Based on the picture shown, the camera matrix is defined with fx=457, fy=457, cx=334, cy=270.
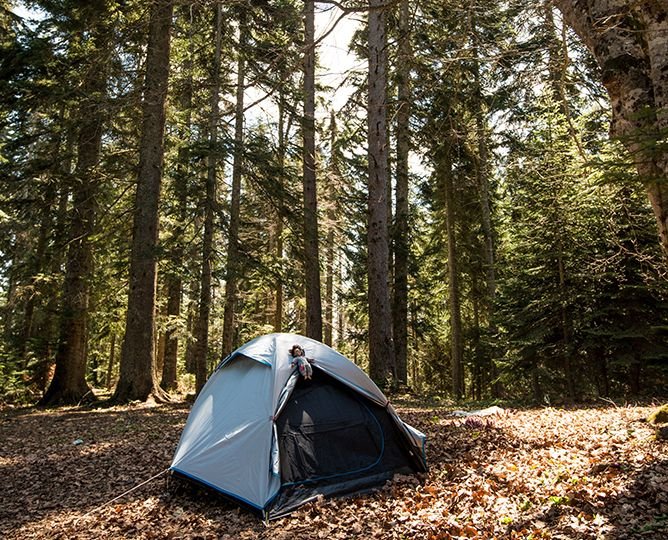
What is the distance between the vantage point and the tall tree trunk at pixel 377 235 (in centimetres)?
1123

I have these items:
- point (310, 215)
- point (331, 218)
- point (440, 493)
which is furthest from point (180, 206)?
point (440, 493)

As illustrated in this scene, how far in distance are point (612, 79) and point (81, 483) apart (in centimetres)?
711

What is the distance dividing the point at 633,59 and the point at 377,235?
320 inches

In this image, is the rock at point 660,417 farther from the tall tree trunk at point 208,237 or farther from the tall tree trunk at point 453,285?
the tall tree trunk at point 208,237

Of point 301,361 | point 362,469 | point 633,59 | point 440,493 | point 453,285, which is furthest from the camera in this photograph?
point 453,285

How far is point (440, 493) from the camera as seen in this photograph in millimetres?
4512

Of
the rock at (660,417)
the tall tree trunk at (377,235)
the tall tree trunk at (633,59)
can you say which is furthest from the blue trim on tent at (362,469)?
the tall tree trunk at (377,235)

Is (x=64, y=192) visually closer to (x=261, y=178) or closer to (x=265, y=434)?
(x=261, y=178)

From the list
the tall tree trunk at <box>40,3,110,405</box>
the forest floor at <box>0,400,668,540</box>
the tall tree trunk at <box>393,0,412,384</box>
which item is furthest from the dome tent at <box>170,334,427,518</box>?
the tall tree trunk at <box>393,0,412,384</box>

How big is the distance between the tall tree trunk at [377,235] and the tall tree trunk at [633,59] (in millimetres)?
7481

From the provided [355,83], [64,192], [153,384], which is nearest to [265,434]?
[153,384]

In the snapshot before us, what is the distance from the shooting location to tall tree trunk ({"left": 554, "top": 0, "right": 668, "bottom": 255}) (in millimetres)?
3271

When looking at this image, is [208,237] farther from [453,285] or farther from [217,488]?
[217,488]

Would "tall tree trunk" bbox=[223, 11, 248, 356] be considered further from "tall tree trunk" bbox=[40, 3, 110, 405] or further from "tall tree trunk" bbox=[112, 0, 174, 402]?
"tall tree trunk" bbox=[40, 3, 110, 405]
